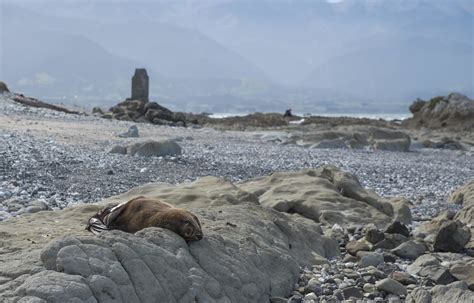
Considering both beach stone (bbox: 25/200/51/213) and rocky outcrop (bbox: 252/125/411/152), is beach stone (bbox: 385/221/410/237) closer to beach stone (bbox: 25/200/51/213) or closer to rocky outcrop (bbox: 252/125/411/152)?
beach stone (bbox: 25/200/51/213)

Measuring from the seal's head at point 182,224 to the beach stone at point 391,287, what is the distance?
6.49 ft

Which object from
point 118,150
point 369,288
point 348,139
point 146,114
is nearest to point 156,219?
point 369,288

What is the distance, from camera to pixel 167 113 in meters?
33.2

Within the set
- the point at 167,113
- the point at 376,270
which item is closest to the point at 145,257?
the point at 376,270

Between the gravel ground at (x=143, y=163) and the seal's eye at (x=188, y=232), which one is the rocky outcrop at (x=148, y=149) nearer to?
the gravel ground at (x=143, y=163)

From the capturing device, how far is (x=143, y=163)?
15.5m

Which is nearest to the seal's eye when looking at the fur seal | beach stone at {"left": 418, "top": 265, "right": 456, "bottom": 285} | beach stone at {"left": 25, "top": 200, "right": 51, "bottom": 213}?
the fur seal

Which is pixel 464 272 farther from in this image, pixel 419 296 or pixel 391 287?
pixel 419 296

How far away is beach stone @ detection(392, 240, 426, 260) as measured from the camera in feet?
27.5

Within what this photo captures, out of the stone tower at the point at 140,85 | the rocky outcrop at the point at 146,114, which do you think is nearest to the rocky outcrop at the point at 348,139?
the rocky outcrop at the point at 146,114

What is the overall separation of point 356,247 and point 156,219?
3179 mm

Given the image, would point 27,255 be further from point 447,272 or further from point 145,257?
point 447,272

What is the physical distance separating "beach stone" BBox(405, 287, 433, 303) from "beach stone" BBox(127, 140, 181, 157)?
1090cm

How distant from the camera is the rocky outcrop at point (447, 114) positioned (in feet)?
129
